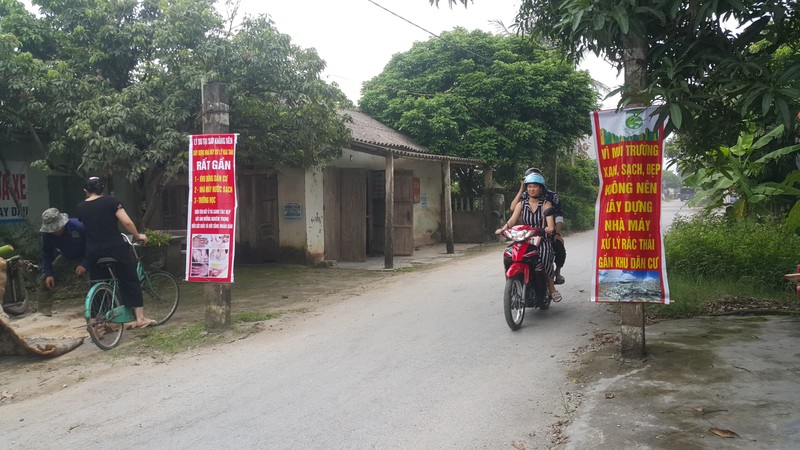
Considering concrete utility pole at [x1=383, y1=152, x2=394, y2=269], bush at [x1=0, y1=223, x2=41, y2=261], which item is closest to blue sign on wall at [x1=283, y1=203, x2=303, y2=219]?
concrete utility pole at [x1=383, y1=152, x2=394, y2=269]

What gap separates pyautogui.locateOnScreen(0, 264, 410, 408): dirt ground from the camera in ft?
18.0

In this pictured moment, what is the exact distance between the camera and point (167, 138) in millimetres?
8258

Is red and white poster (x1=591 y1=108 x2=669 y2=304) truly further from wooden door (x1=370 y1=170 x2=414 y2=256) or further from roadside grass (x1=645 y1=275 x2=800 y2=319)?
wooden door (x1=370 y1=170 x2=414 y2=256)

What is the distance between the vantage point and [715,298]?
721 centimetres

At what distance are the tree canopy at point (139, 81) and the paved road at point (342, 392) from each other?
372 cm

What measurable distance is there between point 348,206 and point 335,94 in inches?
162

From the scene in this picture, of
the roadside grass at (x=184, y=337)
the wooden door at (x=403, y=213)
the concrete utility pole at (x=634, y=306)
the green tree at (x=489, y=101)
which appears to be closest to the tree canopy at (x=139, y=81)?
the roadside grass at (x=184, y=337)

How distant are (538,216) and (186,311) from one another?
5018 millimetres

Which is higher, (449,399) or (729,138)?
(729,138)

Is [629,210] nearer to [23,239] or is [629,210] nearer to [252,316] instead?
[252,316]

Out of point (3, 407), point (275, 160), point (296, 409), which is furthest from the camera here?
point (275, 160)

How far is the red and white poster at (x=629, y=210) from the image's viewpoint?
4820 millimetres

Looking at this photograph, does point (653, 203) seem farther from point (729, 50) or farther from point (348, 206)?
point (348, 206)

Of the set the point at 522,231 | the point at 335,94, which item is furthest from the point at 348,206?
the point at 522,231
